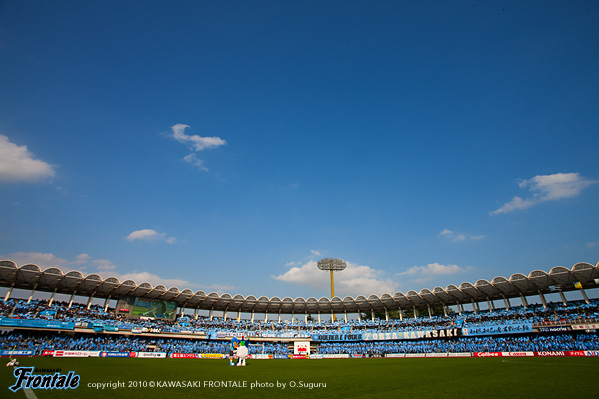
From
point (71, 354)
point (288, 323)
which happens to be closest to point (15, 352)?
point (71, 354)

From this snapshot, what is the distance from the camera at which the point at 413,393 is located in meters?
11.7

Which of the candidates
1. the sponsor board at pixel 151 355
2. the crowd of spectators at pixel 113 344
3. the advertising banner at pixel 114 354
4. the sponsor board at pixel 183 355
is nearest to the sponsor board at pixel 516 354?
the crowd of spectators at pixel 113 344

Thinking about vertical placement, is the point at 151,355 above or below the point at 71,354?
below

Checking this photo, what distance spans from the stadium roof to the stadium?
0.57 feet

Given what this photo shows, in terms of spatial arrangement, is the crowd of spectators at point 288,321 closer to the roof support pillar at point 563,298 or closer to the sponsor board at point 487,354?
the roof support pillar at point 563,298

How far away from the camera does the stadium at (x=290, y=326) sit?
3938cm

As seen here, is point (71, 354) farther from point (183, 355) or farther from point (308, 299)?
point (308, 299)

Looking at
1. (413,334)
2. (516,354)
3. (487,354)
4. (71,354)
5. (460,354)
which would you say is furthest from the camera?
(413,334)

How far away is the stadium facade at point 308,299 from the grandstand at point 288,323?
0.14 m

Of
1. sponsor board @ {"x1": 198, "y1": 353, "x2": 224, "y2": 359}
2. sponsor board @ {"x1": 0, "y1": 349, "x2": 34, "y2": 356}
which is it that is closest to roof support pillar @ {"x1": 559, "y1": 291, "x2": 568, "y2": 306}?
sponsor board @ {"x1": 198, "y1": 353, "x2": 224, "y2": 359}

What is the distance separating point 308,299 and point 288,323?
7241 millimetres

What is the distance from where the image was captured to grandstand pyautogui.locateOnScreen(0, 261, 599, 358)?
41344mm

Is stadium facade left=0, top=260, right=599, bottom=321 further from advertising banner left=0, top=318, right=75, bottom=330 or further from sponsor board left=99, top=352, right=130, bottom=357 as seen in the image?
sponsor board left=99, top=352, right=130, bottom=357

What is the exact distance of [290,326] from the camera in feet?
216
